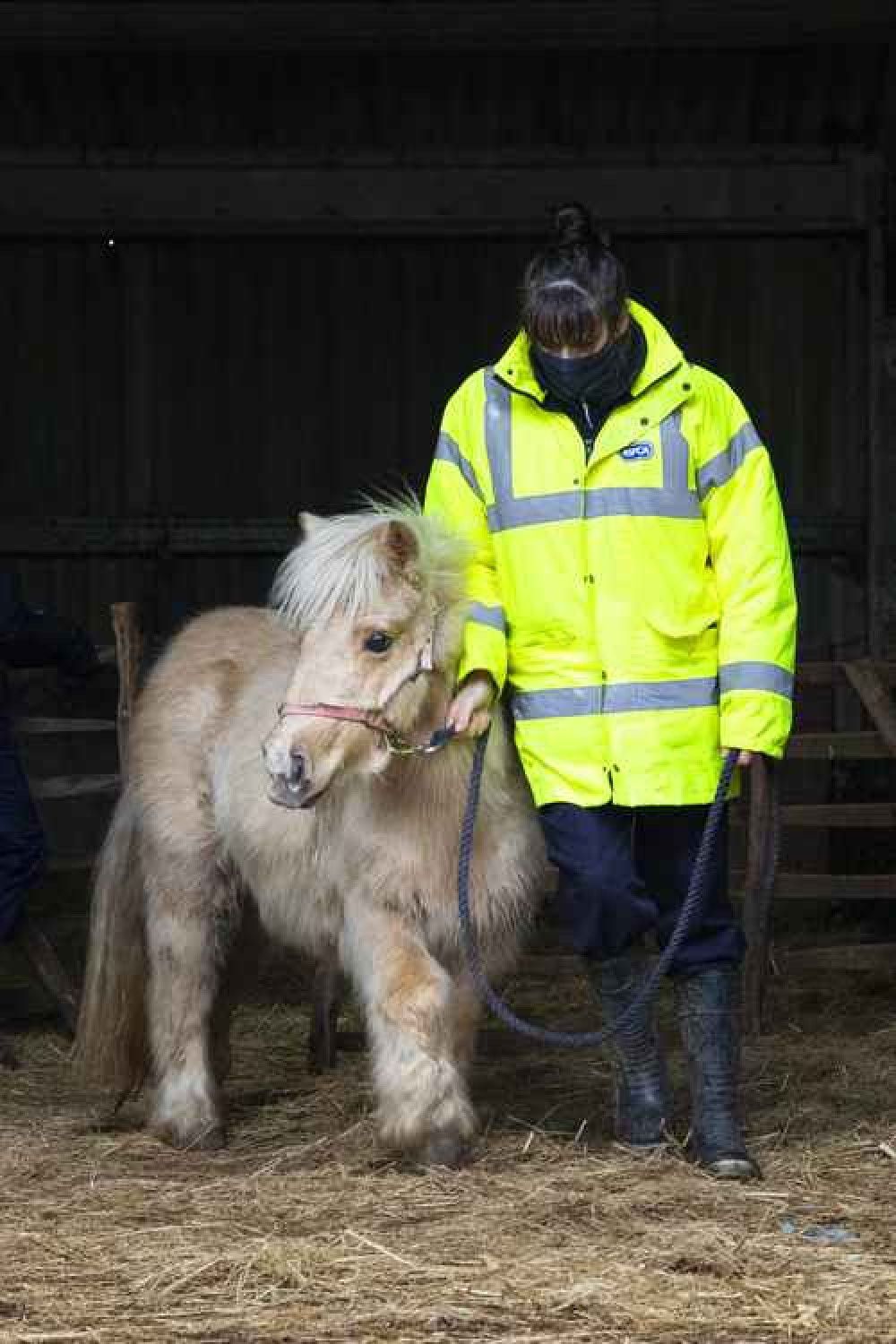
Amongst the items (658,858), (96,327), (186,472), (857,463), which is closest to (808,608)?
(857,463)

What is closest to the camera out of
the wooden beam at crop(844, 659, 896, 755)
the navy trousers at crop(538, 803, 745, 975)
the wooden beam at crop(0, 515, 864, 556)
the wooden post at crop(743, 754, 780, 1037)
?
the navy trousers at crop(538, 803, 745, 975)

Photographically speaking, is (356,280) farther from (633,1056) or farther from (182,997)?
(633,1056)

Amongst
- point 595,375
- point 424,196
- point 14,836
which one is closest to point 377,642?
point 595,375

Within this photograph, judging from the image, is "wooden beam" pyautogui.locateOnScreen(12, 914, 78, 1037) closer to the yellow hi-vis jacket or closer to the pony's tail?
the pony's tail

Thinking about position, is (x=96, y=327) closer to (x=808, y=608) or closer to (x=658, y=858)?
(x=808, y=608)

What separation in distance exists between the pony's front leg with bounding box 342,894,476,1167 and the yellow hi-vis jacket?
0.50 m

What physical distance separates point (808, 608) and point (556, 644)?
22.0 ft

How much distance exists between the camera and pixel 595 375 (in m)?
4.66

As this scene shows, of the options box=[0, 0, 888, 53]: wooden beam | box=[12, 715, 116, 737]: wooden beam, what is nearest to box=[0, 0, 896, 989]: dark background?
box=[0, 0, 888, 53]: wooden beam

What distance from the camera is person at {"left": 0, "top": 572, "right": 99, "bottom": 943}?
22.4ft

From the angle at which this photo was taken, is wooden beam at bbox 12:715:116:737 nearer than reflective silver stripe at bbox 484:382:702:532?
No

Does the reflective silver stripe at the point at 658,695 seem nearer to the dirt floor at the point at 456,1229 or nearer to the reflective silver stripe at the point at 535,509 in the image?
the reflective silver stripe at the point at 535,509

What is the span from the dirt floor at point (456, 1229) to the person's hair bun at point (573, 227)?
219 centimetres

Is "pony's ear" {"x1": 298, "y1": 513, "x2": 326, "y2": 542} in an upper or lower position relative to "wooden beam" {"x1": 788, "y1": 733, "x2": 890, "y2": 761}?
upper
